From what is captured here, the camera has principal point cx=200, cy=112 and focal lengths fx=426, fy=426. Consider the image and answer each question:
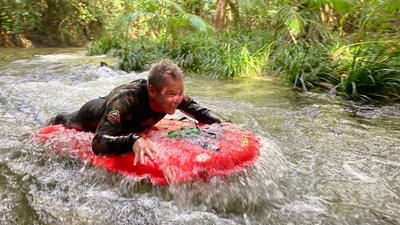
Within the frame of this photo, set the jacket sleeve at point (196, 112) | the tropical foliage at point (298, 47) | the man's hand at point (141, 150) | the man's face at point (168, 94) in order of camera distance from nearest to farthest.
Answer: the man's hand at point (141, 150), the man's face at point (168, 94), the jacket sleeve at point (196, 112), the tropical foliage at point (298, 47)

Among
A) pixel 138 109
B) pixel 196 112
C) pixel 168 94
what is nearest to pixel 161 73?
pixel 168 94

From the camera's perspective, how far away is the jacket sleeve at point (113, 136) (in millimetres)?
2771

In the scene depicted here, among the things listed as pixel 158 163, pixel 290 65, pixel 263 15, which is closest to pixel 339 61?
pixel 290 65

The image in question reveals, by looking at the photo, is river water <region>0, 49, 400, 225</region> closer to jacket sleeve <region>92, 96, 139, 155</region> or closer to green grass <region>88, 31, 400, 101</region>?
jacket sleeve <region>92, 96, 139, 155</region>

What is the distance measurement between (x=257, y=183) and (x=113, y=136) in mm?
995

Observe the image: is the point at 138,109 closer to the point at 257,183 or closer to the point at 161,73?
the point at 161,73

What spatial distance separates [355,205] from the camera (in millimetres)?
2674

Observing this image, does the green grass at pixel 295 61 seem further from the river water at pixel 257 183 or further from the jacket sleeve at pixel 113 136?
the jacket sleeve at pixel 113 136

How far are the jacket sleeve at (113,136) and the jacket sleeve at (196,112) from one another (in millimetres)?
755

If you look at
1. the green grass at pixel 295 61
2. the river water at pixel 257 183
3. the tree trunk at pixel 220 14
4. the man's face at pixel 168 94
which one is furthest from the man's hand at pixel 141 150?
the tree trunk at pixel 220 14

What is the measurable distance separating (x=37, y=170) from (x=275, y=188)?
5.77 feet

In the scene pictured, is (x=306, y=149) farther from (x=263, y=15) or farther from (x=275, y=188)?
(x=263, y=15)

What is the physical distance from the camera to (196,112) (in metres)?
3.62

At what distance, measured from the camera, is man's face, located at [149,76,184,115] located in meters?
2.82
